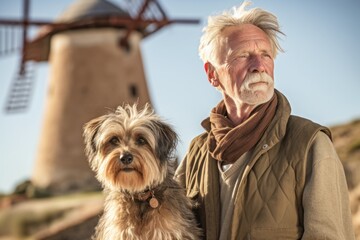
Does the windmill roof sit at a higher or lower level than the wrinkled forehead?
higher

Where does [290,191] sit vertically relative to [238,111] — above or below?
below

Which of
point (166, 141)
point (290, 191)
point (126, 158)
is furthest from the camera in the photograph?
point (166, 141)

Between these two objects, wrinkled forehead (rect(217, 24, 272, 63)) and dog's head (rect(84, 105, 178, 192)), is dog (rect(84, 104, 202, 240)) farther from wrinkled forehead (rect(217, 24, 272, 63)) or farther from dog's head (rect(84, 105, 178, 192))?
wrinkled forehead (rect(217, 24, 272, 63))

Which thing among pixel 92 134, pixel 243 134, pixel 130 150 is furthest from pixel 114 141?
pixel 243 134

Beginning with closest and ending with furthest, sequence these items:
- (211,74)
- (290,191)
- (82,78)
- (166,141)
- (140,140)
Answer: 1. (290,191)
2. (140,140)
3. (166,141)
4. (211,74)
5. (82,78)

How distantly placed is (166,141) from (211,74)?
1.70ft

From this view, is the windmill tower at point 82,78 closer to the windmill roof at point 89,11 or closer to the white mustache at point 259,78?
the windmill roof at point 89,11

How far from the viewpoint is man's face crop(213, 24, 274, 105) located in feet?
10.8

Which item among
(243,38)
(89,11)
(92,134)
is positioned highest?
(89,11)

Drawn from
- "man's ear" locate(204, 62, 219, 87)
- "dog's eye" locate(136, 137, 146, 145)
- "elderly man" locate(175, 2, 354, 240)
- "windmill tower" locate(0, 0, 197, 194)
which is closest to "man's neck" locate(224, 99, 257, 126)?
"elderly man" locate(175, 2, 354, 240)

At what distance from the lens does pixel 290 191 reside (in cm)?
311

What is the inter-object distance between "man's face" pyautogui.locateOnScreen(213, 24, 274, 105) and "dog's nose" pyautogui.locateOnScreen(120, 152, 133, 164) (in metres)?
0.69

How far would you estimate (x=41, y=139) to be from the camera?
19734mm

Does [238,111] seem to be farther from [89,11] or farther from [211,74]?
[89,11]
